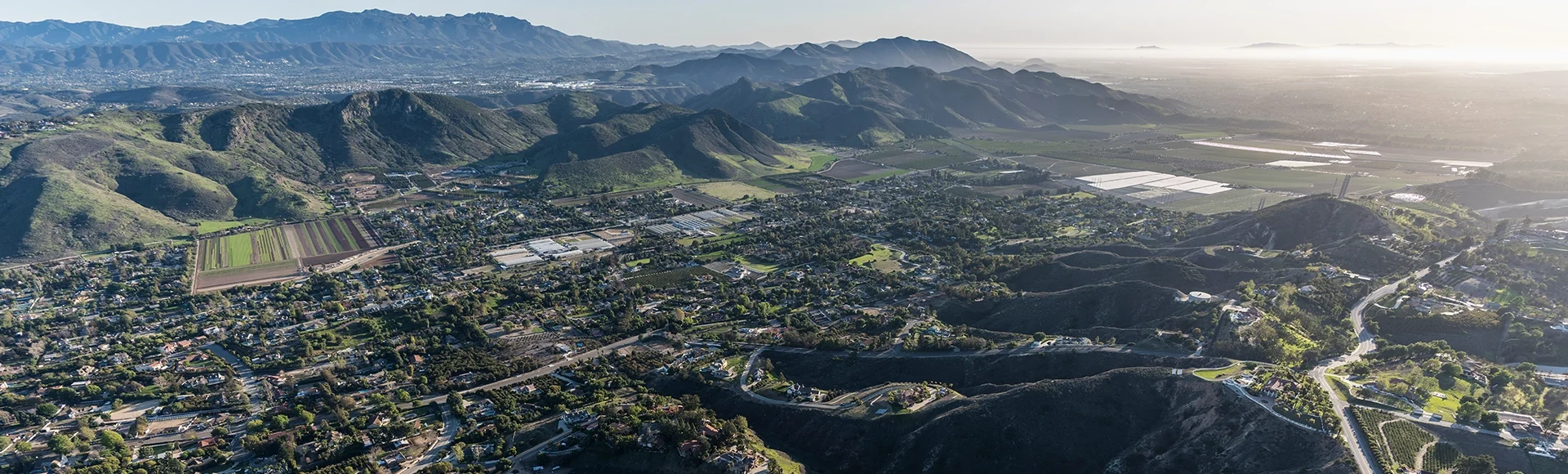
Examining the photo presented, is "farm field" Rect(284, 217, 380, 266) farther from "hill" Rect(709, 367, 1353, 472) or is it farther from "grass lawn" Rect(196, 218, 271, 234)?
"hill" Rect(709, 367, 1353, 472)

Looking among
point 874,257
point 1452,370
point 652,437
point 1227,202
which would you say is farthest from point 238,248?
point 1227,202

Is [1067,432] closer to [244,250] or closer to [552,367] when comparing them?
[552,367]

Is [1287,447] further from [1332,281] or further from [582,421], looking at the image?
[582,421]

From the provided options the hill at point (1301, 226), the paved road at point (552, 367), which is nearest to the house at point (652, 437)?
the paved road at point (552, 367)

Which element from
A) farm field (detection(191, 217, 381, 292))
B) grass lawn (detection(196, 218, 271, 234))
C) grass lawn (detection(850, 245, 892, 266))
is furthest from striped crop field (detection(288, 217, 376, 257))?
grass lawn (detection(850, 245, 892, 266))

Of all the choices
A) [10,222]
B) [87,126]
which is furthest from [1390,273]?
[87,126]

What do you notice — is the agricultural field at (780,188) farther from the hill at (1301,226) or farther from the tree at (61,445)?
the tree at (61,445)

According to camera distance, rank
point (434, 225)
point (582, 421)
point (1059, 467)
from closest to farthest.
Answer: point (1059, 467) < point (582, 421) < point (434, 225)
